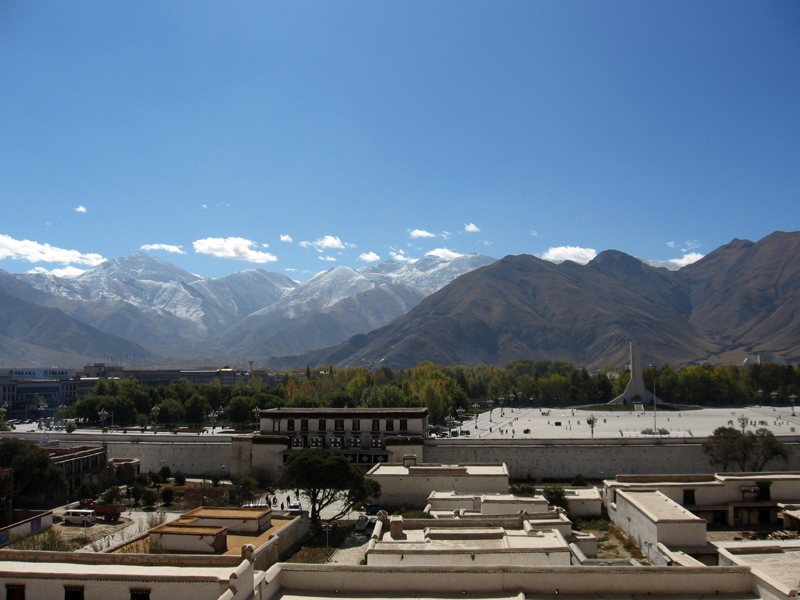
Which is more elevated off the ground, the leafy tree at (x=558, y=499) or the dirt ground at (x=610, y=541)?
the leafy tree at (x=558, y=499)

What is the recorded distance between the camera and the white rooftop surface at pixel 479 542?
1780 centimetres

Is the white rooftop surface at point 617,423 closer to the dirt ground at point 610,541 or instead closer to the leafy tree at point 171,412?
the dirt ground at point 610,541

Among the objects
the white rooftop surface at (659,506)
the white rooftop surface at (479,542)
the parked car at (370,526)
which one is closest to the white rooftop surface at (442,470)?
the parked car at (370,526)

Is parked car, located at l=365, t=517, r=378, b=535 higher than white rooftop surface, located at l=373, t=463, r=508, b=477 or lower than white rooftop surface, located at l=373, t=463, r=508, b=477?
lower

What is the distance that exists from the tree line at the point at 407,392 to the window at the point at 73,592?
55.1m

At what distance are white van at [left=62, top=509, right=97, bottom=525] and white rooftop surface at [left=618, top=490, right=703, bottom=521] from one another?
27.5m

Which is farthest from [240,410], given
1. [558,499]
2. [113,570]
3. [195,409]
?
[113,570]

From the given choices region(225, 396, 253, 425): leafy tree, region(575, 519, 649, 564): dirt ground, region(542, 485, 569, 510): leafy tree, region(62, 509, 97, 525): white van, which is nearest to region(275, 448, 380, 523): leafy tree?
region(542, 485, 569, 510): leafy tree

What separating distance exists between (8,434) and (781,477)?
62273 mm

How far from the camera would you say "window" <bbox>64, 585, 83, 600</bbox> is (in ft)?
43.9

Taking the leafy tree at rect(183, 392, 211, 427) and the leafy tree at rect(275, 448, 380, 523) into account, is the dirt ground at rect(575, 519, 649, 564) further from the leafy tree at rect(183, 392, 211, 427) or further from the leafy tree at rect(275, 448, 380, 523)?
the leafy tree at rect(183, 392, 211, 427)

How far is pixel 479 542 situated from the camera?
62.6 feet

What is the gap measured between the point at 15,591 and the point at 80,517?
2096cm

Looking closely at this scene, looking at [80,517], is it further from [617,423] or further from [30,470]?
[617,423]
